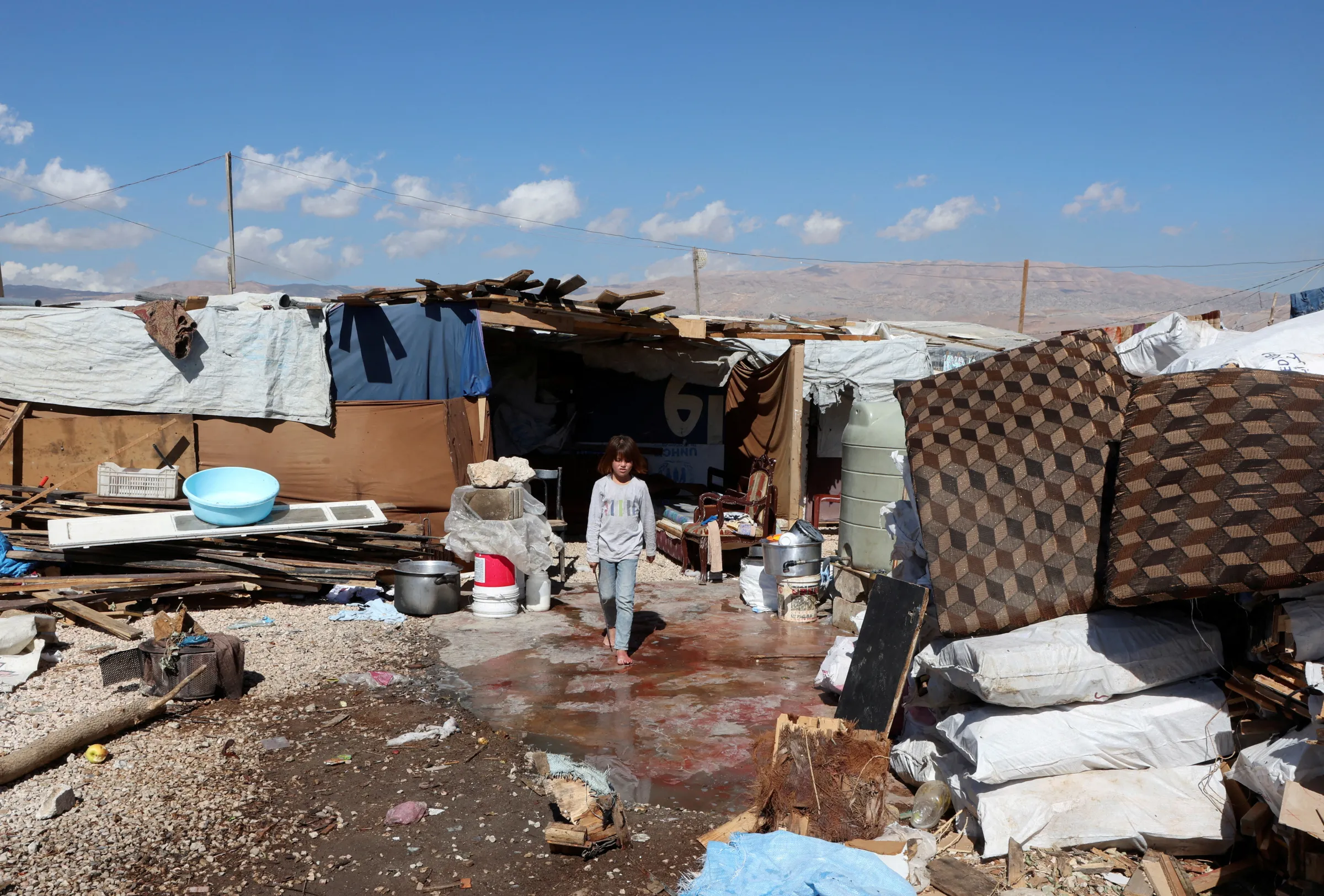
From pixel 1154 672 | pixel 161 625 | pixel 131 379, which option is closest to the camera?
pixel 1154 672

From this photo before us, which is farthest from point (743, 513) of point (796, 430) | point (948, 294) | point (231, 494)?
point (948, 294)

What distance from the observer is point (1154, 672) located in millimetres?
4293

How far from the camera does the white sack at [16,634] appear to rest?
6453 millimetres

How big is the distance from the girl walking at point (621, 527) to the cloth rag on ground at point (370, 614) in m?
2.19

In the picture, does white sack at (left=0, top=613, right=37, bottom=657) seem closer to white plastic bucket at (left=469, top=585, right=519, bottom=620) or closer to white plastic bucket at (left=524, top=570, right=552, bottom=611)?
white plastic bucket at (left=469, top=585, right=519, bottom=620)

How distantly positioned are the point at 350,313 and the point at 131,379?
2.44 meters

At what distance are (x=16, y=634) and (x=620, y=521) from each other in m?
4.26

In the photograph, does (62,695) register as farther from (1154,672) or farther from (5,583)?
(1154,672)

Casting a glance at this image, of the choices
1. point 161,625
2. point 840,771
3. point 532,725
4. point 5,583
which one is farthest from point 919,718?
point 5,583

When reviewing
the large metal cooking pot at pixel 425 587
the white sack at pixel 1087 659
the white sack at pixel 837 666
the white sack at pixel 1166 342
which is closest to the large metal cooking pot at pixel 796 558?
the white sack at pixel 837 666

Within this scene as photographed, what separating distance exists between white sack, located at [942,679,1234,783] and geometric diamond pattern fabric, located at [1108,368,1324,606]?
1.75ft

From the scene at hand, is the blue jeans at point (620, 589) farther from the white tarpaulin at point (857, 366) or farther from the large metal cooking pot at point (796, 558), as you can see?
the white tarpaulin at point (857, 366)

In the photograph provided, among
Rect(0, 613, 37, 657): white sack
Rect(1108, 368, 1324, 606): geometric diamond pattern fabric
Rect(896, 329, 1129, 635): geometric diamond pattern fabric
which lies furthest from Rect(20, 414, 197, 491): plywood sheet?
Rect(1108, 368, 1324, 606): geometric diamond pattern fabric

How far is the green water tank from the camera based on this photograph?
862cm
